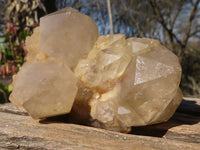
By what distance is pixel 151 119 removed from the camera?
0.68m

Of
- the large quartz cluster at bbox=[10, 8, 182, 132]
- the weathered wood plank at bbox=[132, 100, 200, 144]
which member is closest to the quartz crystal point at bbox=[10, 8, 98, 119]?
the large quartz cluster at bbox=[10, 8, 182, 132]

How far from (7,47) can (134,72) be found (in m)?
1.95

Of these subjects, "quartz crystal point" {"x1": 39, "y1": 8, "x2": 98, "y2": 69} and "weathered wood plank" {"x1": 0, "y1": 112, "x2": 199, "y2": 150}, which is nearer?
"weathered wood plank" {"x1": 0, "y1": 112, "x2": 199, "y2": 150}

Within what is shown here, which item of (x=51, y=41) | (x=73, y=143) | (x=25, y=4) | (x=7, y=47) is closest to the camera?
(x=73, y=143)

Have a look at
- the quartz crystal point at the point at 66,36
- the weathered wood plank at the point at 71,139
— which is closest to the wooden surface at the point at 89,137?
the weathered wood plank at the point at 71,139

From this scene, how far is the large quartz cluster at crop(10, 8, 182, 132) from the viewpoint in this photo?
67 centimetres

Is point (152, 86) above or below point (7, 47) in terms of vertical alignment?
above

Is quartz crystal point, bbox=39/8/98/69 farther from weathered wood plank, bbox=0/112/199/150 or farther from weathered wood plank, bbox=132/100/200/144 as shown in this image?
weathered wood plank, bbox=132/100/200/144

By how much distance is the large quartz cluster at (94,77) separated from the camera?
668 mm

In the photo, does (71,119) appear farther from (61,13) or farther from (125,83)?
(61,13)

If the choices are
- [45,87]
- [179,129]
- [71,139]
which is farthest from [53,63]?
[179,129]

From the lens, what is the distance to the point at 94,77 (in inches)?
28.6

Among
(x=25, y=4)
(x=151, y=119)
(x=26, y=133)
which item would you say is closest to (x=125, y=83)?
(x=151, y=119)

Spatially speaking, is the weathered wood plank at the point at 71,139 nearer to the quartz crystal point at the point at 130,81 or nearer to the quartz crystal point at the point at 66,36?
the quartz crystal point at the point at 130,81
